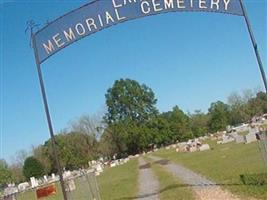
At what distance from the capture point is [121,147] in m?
120

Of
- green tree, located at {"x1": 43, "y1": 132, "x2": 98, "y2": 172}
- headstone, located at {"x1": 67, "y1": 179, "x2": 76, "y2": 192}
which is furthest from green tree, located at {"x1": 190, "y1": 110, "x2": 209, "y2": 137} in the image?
headstone, located at {"x1": 67, "y1": 179, "x2": 76, "y2": 192}

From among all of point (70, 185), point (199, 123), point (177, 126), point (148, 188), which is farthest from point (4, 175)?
point (70, 185)

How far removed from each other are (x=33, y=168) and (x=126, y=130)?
2342cm

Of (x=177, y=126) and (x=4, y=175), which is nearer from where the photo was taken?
(x=4, y=175)

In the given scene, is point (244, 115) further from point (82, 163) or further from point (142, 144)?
point (82, 163)

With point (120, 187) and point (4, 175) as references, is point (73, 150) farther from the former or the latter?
point (120, 187)

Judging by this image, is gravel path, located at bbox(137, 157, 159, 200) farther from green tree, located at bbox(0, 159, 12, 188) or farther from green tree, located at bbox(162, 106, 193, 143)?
green tree, located at bbox(0, 159, 12, 188)

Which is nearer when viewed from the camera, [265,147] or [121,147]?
[265,147]

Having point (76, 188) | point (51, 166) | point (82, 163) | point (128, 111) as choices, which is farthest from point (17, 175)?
point (76, 188)

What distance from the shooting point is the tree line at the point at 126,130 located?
117625 mm

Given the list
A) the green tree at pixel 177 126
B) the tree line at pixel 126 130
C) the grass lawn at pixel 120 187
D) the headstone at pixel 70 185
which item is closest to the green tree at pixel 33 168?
the tree line at pixel 126 130

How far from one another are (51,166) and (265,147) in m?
107

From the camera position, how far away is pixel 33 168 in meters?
117

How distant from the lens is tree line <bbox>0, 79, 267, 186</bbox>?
118m
